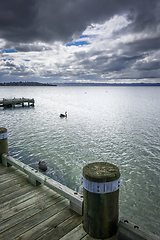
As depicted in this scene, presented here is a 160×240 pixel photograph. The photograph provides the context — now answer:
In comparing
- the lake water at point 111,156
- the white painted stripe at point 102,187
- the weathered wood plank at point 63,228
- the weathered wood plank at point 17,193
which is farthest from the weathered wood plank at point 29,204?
the lake water at point 111,156

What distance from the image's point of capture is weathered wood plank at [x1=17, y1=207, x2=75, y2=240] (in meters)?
3.59

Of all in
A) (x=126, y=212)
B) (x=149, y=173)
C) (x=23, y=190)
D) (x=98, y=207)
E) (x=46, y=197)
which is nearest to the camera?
(x=98, y=207)

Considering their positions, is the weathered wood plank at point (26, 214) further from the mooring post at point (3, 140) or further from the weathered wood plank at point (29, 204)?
the mooring post at point (3, 140)

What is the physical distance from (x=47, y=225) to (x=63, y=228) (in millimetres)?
390

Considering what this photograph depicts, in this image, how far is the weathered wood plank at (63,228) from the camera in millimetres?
→ 3539

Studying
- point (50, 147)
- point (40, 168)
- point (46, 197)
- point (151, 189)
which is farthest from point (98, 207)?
point (50, 147)

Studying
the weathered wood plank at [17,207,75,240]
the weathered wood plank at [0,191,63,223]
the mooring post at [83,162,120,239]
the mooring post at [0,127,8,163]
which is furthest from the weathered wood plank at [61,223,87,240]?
the mooring post at [0,127,8,163]

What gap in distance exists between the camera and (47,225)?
3861 mm

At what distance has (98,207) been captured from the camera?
3.11 metres

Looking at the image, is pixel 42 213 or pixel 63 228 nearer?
pixel 63 228

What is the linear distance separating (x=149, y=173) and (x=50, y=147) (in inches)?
359

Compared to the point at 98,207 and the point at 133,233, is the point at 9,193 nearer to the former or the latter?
the point at 98,207

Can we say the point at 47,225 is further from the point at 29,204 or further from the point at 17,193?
the point at 17,193

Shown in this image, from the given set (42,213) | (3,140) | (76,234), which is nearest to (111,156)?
(3,140)
